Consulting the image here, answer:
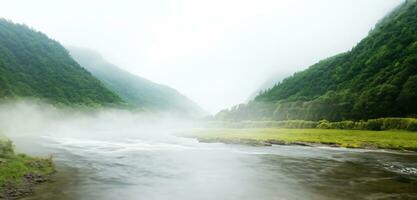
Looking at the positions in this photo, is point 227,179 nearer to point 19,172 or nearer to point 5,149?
point 19,172

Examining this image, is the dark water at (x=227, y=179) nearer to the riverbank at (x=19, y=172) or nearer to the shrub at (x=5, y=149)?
the riverbank at (x=19, y=172)

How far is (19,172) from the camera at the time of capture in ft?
109

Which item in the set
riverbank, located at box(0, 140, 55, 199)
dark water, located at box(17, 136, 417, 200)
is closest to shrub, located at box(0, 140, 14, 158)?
riverbank, located at box(0, 140, 55, 199)

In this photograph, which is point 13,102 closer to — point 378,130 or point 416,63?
point 378,130

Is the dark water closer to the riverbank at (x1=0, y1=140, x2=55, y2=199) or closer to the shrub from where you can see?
the riverbank at (x1=0, y1=140, x2=55, y2=199)

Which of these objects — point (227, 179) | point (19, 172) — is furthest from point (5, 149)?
point (227, 179)

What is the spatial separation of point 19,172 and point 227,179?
64.8ft

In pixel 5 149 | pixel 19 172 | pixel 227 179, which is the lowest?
pixel 227 179

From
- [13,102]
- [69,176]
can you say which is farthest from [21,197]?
[13,102]

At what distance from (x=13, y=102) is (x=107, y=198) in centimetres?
12795

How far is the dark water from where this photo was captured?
32.0 metres

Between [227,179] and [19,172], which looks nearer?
[19,172]

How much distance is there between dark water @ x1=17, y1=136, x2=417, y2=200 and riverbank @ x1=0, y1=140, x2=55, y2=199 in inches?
48.5

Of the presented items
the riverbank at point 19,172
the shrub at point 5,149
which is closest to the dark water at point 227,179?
the riverbank at point 19,172
